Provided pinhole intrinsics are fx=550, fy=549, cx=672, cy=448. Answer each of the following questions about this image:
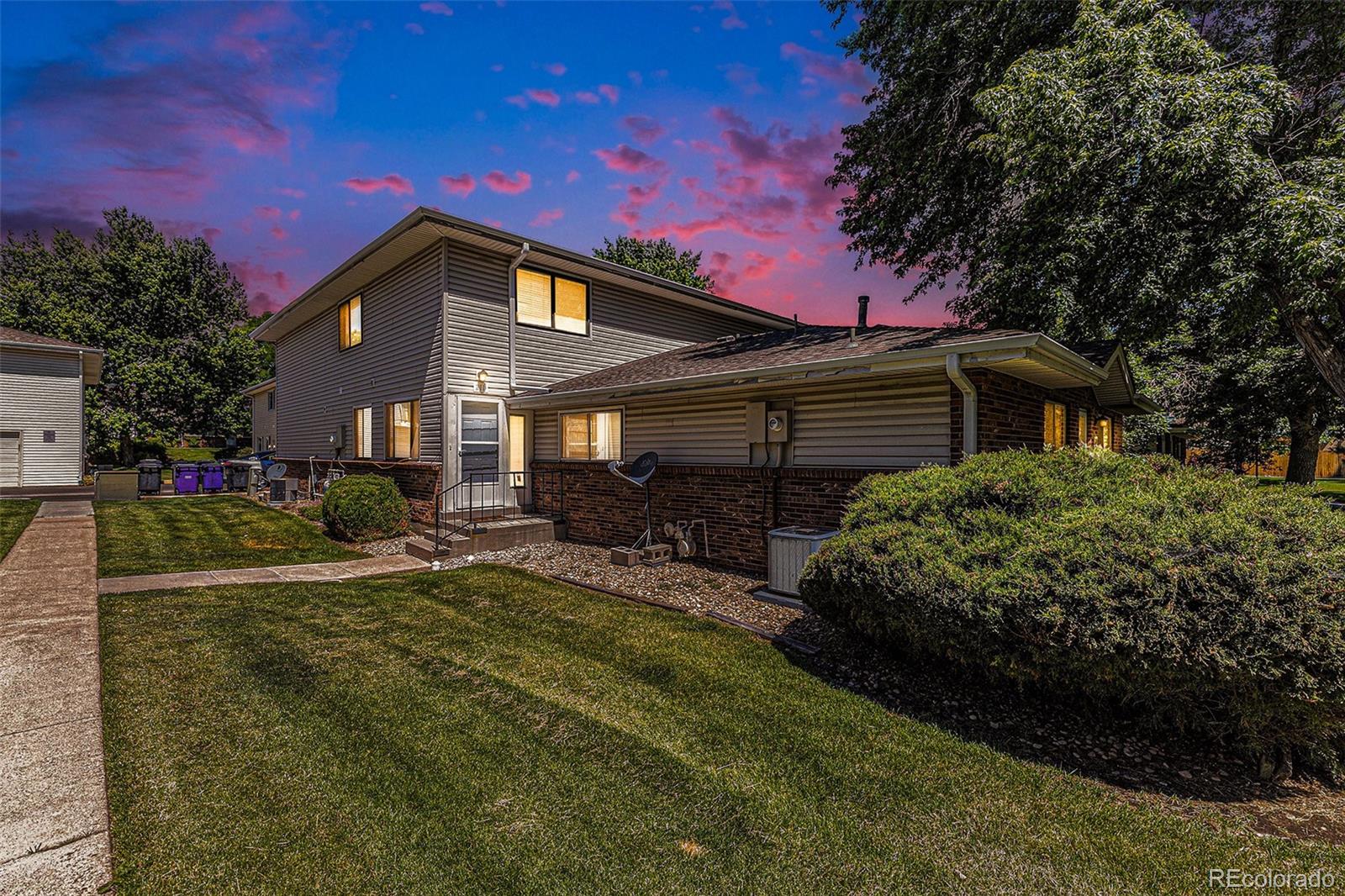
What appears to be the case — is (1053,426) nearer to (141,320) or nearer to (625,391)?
(625,391)

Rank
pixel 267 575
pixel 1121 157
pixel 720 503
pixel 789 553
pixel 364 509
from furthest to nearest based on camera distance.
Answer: pixel 364 509 → pixel 720 503 → pixel 1121 157 → pixel 267 575 → pixel 789 553

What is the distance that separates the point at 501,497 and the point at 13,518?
979 centimetres

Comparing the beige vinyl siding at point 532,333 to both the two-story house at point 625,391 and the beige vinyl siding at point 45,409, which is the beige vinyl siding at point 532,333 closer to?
the two-story house at point 625,391

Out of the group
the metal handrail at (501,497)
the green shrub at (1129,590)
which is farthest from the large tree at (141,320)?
the green shrub at (1129,590)

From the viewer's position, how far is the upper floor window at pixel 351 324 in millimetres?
13852

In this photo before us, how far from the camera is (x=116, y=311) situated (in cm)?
2664

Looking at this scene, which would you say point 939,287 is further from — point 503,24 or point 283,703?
point 283,703

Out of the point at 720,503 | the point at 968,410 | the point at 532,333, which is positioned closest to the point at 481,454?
the point at 532,333

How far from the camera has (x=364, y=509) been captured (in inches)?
398

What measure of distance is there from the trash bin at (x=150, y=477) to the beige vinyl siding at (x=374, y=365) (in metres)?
3.29

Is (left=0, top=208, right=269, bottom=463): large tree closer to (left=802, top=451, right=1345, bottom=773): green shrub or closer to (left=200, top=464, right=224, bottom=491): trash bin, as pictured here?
(left=200, top=464, right=224, bottom=491): trash bin

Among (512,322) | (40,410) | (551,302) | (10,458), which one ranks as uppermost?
(551,302)

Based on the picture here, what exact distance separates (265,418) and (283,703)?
26327 mm

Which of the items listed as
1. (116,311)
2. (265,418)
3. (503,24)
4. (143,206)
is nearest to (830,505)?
(503,24)
